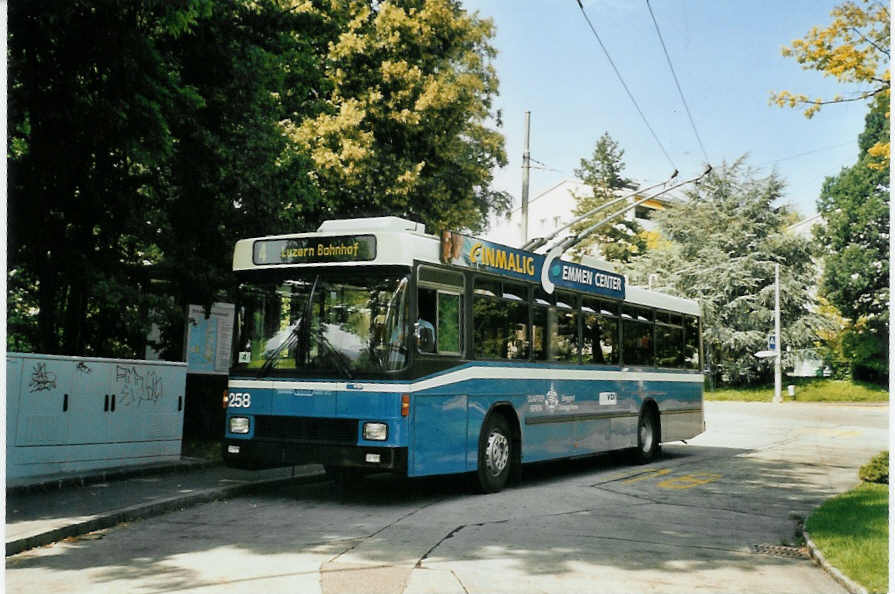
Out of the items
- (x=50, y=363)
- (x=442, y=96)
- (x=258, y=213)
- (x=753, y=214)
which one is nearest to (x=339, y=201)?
(x=442, y=96)

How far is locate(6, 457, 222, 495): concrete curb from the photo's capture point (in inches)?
405

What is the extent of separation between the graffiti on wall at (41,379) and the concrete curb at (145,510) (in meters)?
2.50

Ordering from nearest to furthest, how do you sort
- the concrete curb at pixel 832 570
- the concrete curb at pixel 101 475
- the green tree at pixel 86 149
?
the concrete curb at pixel 832 570 → the concrete curb at pixel 101 475 → the green tree at pixel 86 149

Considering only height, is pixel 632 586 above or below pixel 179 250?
below

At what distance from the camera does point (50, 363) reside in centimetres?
1164

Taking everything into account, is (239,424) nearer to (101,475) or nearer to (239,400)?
(239,400)

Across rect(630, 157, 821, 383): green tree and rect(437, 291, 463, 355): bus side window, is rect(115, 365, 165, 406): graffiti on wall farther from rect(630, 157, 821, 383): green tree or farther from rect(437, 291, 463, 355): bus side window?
rect(630, 157, 821, 383): green tree

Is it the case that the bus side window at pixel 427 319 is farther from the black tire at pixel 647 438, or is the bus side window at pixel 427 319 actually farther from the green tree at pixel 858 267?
the green tree at pixel 858 267

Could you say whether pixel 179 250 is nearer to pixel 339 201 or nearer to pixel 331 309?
pixel 331 309

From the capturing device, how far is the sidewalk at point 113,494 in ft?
27.5

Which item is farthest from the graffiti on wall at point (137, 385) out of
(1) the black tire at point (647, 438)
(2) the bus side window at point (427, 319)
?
(1) the black tire at point (647, 438)

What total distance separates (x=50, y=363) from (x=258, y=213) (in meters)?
4.84

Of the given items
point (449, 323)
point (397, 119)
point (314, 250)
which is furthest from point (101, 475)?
point (397, 119)

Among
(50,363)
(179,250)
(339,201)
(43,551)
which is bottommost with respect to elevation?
(43,551)
